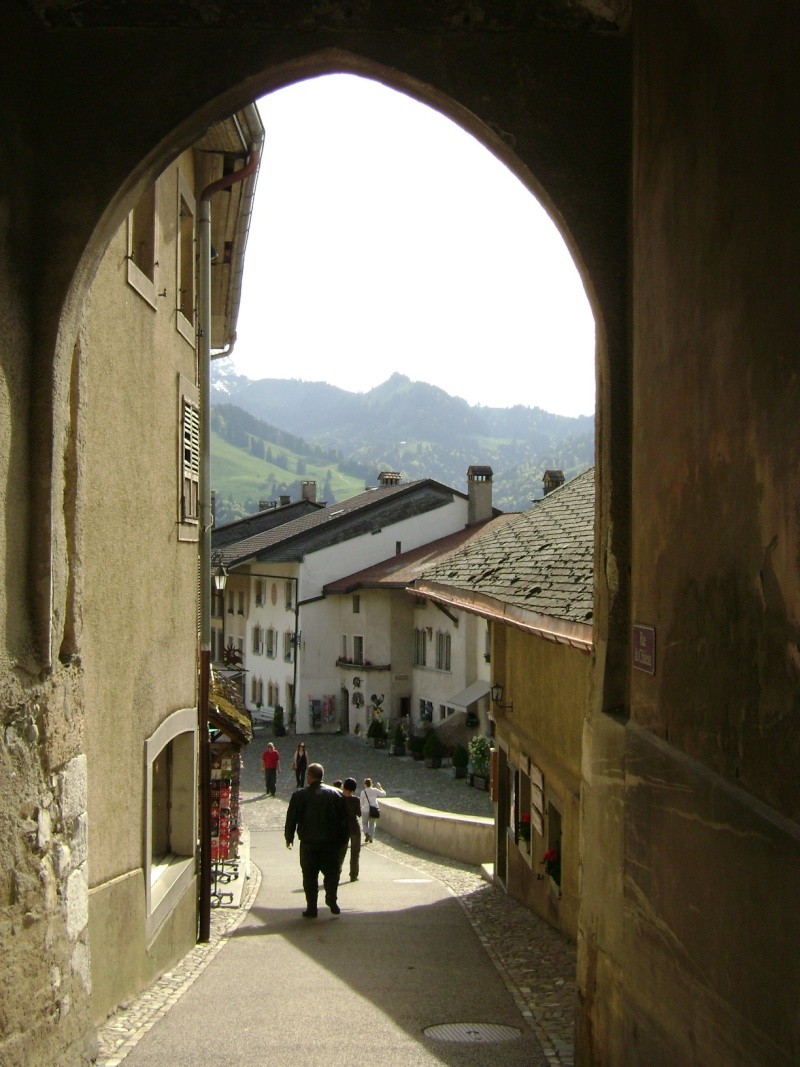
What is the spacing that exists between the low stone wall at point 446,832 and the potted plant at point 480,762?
252 inches

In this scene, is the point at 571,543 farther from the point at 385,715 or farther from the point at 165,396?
the point at 385,715

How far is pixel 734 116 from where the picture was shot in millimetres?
3582

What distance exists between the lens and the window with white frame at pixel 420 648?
119ft

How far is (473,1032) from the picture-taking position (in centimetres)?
638

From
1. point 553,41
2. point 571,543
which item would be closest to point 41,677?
point 553,41

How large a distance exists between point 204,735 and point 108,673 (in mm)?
3451

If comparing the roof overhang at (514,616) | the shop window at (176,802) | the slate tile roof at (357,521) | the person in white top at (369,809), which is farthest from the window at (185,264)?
the slate tile roof at (357,521)

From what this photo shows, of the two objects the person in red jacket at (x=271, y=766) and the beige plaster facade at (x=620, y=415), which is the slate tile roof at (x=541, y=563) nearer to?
the beige plaster facade at (x=620, y=415)

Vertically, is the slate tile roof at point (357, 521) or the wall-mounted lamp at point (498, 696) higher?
the slate tile roof at point (357, 521)

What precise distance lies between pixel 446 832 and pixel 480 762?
8.79 m

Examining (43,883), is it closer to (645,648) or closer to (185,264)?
Result: (645,648)

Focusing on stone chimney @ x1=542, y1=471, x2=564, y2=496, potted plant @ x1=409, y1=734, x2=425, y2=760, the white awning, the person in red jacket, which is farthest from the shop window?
potted plant @ x1=409, y1=734, x2=425, y2=760

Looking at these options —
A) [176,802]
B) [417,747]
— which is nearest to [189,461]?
[176,802]

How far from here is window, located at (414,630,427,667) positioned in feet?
120
